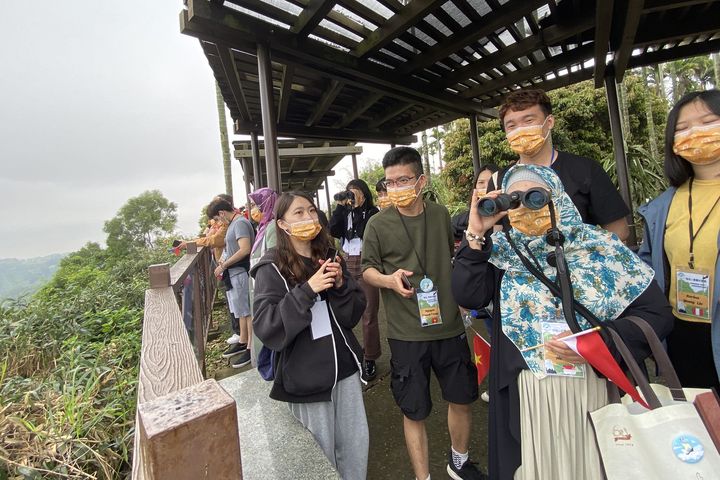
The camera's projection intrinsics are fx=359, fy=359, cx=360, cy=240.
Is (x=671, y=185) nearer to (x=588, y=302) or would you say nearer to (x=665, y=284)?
(x=665, y=284)

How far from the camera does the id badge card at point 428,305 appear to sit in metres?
1.99

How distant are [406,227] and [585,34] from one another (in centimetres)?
325

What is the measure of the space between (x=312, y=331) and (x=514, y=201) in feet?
3.45

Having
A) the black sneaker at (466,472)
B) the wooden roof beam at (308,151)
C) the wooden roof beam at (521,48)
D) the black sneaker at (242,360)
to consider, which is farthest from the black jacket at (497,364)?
the wooden roof beam at (308,151)

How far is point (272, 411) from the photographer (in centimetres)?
204

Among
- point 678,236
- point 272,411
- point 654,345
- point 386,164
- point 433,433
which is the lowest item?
point 433,433

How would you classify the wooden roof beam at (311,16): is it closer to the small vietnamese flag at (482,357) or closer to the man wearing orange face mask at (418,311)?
the man wearing orange face mask at (418,311)

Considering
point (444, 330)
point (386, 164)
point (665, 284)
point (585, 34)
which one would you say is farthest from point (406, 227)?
point (585, 34)

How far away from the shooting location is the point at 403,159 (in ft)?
7.13

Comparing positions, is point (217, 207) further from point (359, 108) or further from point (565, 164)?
point (565, 164)

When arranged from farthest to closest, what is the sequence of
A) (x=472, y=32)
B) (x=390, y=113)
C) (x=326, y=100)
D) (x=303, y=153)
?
1. (x=303, y=153)
2. (x=390, y=113)
3. (x=326, y=100)
4. (x=472, y=32)

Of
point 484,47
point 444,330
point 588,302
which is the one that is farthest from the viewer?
point 484,47

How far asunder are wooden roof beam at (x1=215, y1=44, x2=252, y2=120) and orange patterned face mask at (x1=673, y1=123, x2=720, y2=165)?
2.89 meters

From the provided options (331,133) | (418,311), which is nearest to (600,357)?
(418,311)
